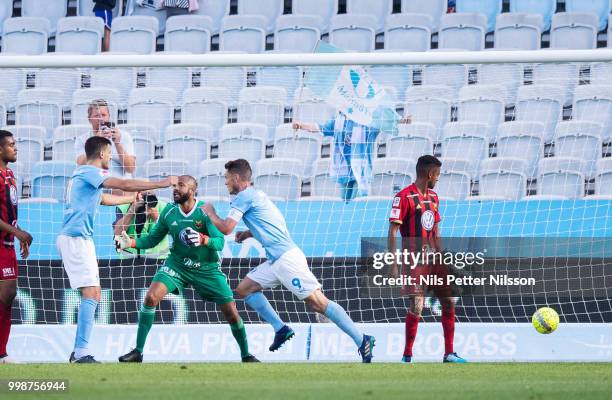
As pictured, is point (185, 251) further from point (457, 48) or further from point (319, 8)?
point (319, 8)

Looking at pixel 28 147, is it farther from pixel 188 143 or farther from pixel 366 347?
pixel 366 347

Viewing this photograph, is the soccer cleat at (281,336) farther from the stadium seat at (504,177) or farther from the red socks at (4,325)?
the stadium seat at (504,177)

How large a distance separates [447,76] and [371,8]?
4.51 meters

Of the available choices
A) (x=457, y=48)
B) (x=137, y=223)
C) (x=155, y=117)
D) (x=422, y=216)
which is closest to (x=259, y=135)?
(x=155, y=117)

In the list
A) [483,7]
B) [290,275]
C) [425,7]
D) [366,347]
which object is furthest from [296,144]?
[483,7]

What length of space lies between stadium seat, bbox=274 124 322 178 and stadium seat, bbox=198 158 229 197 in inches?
28.4

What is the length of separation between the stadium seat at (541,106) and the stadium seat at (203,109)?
11.0ft

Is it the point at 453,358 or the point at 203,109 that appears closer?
the point at 453,358

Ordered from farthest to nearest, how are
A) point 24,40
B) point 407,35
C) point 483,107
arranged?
1. point 24,40
2. point 407,35
3. point 483,107

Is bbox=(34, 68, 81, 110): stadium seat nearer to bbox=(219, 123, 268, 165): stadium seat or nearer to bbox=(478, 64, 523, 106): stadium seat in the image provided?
bbox=(219, 123, 268, 165): stadium seat

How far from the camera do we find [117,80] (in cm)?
1453

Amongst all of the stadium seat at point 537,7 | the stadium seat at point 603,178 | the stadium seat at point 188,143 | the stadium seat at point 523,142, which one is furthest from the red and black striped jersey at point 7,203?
the stadium seat at point 537,7

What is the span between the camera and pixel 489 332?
11414 mm

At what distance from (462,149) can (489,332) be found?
2424 millimetres
